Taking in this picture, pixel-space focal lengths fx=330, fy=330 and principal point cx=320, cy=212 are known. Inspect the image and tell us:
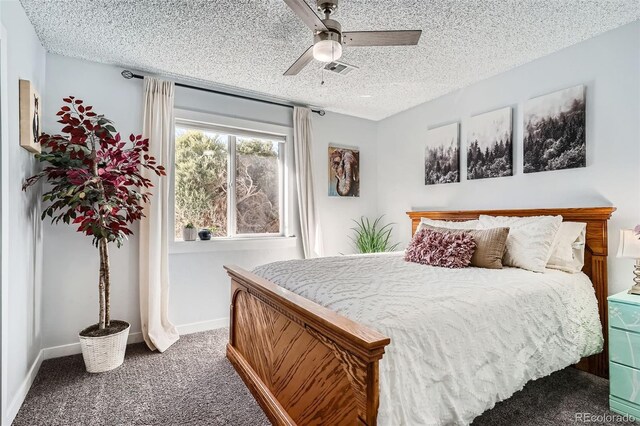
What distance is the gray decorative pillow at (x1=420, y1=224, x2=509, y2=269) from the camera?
2412 mm

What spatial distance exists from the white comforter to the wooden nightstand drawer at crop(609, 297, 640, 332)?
18cm

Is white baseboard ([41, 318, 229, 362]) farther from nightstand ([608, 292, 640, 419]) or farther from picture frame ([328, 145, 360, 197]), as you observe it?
nightstand ([608, 292, 640, 419])

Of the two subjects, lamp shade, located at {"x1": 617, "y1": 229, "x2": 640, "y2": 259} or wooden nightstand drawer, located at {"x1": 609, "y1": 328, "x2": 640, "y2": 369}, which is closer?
wooden nightstand drawer, located at {"x1": 609, "y1": 328, "x2": 640, "y2": 369}

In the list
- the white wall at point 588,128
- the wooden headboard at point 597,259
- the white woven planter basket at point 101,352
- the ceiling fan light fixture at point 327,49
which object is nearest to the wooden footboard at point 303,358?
the white woven planter basket at point 101,352

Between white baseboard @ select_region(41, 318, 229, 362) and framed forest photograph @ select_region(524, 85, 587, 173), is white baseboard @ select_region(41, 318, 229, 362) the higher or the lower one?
the lower one

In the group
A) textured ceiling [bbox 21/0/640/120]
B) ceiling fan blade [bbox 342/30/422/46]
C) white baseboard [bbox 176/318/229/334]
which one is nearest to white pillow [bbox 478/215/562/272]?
textured ceiling [bbox 21/0/640/120]

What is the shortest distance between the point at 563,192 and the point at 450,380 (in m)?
2.18

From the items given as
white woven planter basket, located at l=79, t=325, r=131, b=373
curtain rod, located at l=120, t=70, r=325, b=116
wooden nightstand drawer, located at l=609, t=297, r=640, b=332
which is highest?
curtain rod, located at l=120, t=70, r=325, b=116

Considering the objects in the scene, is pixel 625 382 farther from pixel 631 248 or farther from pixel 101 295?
pixel 101 295

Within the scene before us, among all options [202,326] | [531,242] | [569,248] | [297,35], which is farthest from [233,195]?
[569,248]

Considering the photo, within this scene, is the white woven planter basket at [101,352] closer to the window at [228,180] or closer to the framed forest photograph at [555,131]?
the window at [228,180]

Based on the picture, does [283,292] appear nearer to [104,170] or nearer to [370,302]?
[370,302]

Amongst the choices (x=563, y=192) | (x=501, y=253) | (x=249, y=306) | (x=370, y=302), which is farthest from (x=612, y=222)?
(x=249, y=306)

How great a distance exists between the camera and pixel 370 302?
5.02 ft
